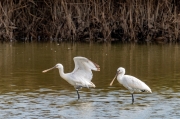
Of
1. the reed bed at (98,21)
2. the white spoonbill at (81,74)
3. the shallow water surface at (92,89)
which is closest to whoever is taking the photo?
the shallow water surface at (92,89)

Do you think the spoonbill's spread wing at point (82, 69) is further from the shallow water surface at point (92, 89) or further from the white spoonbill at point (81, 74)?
the shallow water surface at point (92, 89)

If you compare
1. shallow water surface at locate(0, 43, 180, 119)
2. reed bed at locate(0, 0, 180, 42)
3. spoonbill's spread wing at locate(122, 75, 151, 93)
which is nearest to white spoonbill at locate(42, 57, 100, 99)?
shallow water surface at locate(0, 43, 180, 119)

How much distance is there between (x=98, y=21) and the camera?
24.8 meters

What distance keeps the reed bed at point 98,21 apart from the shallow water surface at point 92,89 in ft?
9.56

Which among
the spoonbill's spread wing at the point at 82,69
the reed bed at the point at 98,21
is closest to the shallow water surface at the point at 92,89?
the spoonbill's spread wing at the point at 82,69

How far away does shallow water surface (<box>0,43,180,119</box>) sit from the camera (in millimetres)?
10190

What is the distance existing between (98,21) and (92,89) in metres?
12.2

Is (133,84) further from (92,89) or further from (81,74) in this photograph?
(92,89)

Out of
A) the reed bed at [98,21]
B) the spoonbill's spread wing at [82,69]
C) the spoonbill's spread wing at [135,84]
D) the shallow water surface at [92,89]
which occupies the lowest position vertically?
the shallow water surface at [92,89]

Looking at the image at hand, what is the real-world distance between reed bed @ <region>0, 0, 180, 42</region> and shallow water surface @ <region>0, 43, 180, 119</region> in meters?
2.92

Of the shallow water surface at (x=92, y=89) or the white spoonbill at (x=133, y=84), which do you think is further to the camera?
the white spoonbill at (x=133, y=84)

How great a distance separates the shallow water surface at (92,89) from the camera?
10.2 metres

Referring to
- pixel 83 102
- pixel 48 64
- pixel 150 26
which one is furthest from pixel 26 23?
pixel 83 102

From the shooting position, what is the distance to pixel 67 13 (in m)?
24.9
